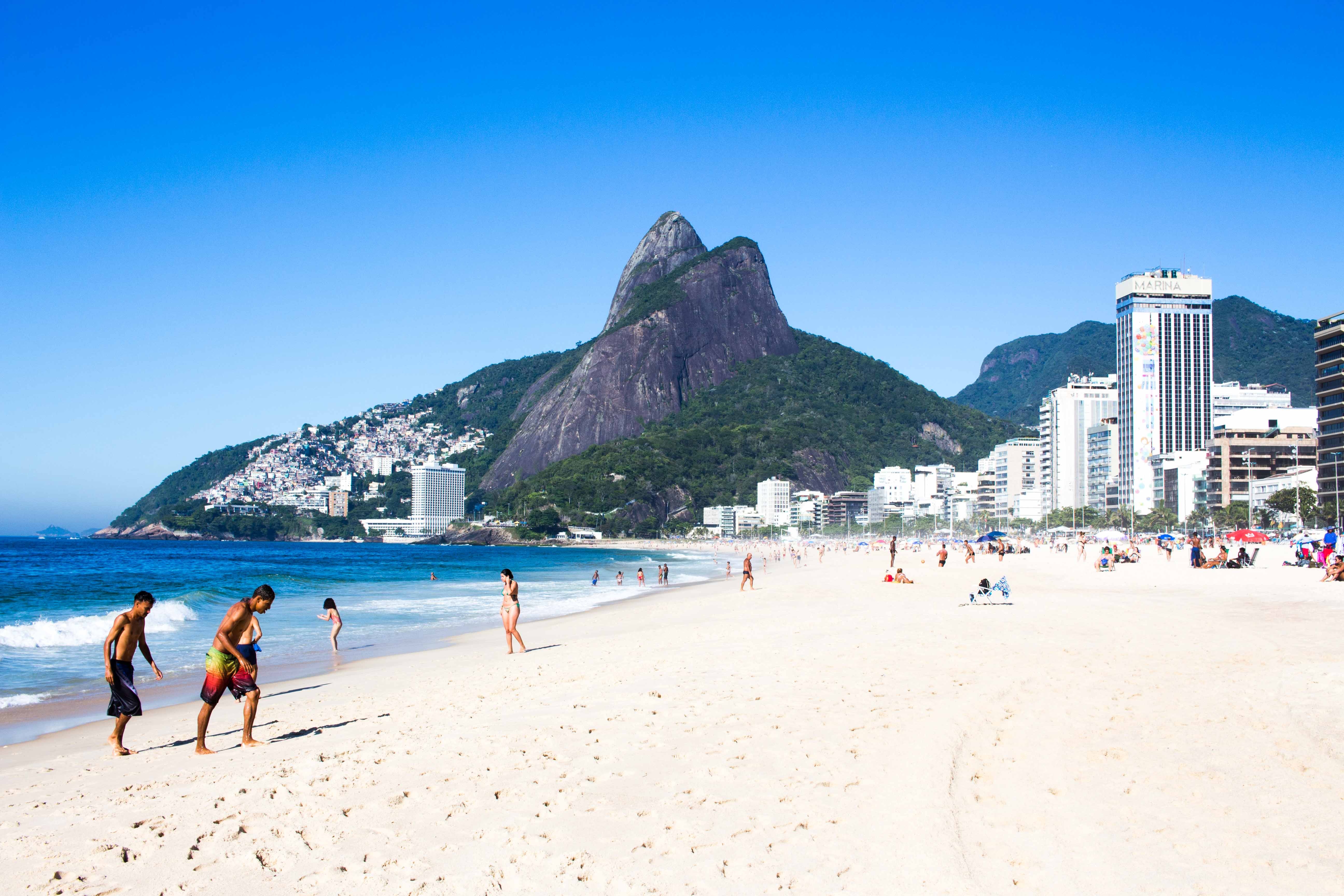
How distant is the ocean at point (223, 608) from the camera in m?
10.7

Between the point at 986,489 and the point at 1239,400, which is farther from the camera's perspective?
the point at 986,489

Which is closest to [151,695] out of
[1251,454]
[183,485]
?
[1251,454]

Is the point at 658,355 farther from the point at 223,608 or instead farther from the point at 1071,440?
the point at 223,608

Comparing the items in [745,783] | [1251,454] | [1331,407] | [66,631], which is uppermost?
[1331,407]

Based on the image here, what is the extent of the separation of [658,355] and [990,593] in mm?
153605

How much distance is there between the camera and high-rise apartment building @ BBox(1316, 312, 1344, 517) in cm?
6519

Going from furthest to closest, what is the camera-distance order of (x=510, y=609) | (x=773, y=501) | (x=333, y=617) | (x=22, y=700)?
1. (x=773, y=501)
2. (x=333, y=617)
3. (x=510, y=609)
4. (x=22, y=700)

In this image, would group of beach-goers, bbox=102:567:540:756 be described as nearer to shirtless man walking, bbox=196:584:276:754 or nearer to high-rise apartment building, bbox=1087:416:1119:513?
shirtless man walking, bbox=196:584:276:754

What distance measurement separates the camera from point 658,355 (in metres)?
168

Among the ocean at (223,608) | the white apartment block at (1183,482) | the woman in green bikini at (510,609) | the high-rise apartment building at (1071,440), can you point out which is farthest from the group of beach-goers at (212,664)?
the high-rise apartment building at (1071,440)

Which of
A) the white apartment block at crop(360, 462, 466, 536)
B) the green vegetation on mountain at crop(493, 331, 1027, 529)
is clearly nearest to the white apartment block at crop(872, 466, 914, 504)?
the green vegetation on mountain at crop(493, 331, 1027, 529)

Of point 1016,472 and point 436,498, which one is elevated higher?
point 1016,472

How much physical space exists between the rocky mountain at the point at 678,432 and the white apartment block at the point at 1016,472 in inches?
1167

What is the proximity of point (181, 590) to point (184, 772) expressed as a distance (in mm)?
29237
